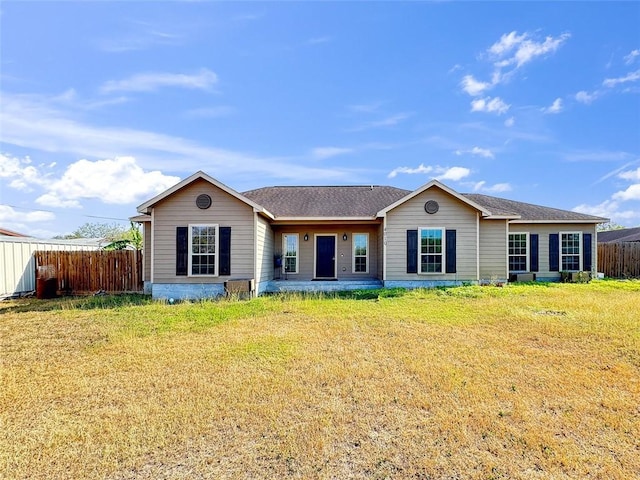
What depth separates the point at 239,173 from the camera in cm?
2017

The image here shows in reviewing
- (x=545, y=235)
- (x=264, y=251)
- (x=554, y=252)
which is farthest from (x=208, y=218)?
(x=554, y=252)

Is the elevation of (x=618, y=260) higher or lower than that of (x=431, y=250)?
lower

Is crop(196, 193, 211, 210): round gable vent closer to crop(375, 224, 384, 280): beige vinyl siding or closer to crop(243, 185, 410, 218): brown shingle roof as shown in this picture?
crop(243, 185, 410, 218): brown shingle roof

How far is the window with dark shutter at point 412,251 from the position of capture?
1299 cm

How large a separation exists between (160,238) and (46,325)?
4432 millimetres

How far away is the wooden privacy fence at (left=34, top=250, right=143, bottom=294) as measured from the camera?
13.4 meters

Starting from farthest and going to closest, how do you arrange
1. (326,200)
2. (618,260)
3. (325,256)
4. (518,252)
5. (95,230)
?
(95,230), (618,260), (326,200), (518,252), (325,256)

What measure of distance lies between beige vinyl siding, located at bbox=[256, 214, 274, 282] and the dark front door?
6.68 feet

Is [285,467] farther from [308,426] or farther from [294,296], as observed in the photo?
[294,296]

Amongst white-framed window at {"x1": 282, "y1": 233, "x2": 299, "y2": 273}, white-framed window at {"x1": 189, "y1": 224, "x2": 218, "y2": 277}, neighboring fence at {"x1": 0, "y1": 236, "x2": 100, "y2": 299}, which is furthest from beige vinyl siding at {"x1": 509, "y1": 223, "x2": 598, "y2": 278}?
neighboring fence at {"x1": 0, "y1": 236, "x2": 100, "y2": 299}

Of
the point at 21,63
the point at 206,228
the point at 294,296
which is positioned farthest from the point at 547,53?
the point at 21,63

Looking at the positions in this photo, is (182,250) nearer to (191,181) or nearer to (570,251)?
(191,181)

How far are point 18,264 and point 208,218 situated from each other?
25.5 ft

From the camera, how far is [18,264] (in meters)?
12.8
